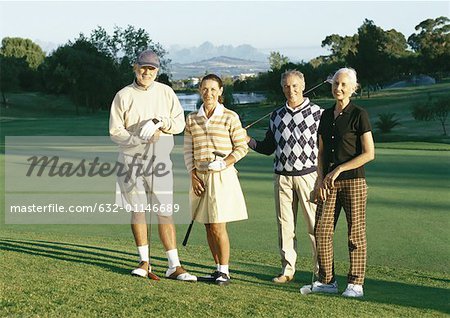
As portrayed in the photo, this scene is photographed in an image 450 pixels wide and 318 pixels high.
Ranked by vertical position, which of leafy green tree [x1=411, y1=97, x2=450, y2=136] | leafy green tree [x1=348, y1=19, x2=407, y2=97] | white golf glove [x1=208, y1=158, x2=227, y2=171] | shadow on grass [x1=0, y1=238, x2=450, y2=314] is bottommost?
shadow on grass [x1=0, y1=238, x2=450, y2=314]

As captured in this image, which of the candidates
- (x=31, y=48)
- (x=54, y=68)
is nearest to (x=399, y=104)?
(x=54, y=68)

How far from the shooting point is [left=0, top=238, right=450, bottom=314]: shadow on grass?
5.29 m

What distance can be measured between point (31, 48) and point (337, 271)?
77.8 m

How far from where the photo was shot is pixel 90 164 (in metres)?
17.0

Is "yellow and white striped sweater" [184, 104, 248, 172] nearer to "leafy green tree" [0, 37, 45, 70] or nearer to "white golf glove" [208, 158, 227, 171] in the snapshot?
"white golf glove" [208, 158, 227, 171]

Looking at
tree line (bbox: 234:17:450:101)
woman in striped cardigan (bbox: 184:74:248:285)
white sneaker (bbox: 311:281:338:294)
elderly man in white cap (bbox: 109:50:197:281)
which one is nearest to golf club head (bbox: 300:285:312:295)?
white sneaker (bbox: 311:281:338:294)

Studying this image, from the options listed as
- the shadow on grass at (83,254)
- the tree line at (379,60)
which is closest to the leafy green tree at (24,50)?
the tree line at (379,60)

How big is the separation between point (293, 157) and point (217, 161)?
74 cm

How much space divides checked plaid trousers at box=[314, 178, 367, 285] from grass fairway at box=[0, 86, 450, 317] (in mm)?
274

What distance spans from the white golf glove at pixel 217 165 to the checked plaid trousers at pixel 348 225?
79cm

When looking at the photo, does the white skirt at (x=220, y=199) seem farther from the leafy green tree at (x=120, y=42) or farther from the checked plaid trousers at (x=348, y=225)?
the leafy green tree at (x=120, y=42)

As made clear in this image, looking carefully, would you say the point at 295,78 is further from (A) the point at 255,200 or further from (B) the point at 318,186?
(A) the point at 255,200

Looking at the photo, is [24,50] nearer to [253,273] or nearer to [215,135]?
[253,273]

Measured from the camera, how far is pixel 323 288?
5.54 metres
